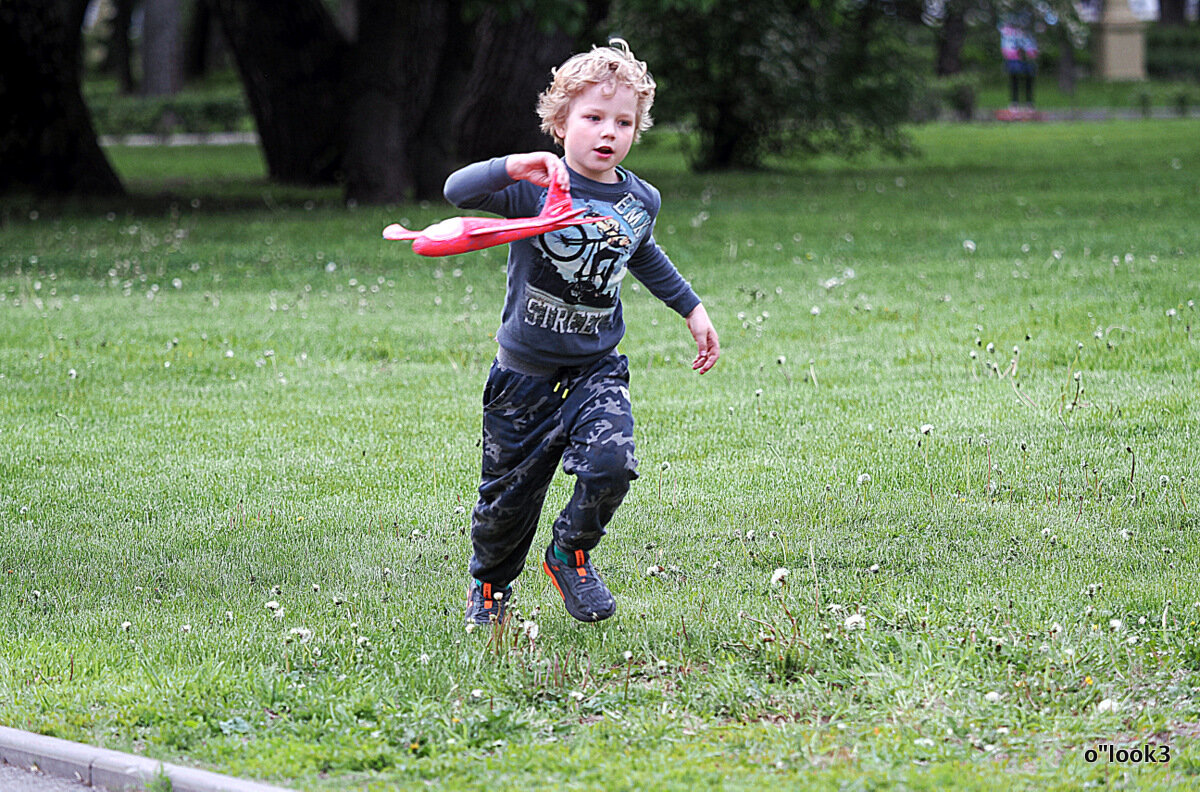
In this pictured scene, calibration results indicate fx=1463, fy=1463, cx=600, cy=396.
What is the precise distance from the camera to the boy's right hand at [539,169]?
3953 millimetres

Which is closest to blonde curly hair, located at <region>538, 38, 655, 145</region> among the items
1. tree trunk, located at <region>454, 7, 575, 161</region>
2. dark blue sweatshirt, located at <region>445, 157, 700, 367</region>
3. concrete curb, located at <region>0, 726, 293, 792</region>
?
dark blue sweatshirt, located at <region>445, 157, 700, 367</region>

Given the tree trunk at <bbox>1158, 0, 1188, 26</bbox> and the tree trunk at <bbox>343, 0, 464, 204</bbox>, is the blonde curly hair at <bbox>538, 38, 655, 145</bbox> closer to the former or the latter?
the tree trunk at <bbox>343, 0, 464, 204</bbox>

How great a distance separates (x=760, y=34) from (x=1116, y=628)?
67.1 ft

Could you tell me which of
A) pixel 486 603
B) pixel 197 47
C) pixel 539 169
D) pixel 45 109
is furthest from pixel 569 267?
pixel 197 47

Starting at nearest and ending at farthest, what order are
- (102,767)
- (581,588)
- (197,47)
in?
(102,767), (581,588), (197,47)

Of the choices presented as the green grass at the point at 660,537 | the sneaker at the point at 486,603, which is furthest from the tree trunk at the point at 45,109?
the sneaker at the point at 486,603

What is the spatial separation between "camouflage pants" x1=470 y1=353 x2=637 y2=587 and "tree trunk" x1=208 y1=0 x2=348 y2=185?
62.0 ft

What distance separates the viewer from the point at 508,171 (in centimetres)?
400

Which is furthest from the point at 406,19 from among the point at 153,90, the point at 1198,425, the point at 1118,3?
the point at 1118,3

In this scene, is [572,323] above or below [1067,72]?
above

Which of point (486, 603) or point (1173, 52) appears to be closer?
point (486, 603)

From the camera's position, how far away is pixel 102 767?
11.5ft

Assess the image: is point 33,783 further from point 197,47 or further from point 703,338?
point 197,47

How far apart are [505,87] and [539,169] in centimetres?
1849
